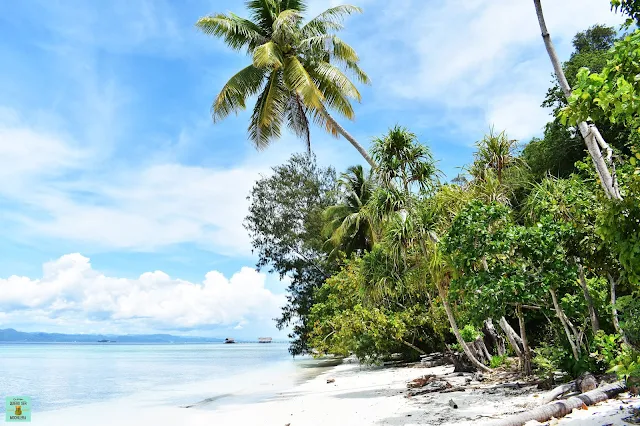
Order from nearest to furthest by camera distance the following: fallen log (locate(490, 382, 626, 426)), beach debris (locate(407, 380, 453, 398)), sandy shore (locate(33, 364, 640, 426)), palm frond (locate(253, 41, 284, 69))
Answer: fallen log (locate(490, 382, 626, 426)), sandy shore (locate(33, 364, 640, 426)), beach debris (locate(407, 380, 453, 398)), palm frond (locate(253, 41, 284, 69))

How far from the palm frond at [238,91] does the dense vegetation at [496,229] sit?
0.05 meters

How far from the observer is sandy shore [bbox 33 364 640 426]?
6.24 meters

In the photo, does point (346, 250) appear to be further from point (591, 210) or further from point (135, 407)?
point (591, 210)

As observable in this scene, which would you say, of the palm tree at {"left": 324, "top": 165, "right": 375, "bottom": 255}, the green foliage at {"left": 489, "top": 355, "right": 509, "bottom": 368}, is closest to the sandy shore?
the green foliage at {"left": 489, "top": 355, "right": 509, "bottom": 368}

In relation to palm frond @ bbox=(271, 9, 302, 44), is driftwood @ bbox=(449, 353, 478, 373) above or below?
below

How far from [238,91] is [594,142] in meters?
10.3

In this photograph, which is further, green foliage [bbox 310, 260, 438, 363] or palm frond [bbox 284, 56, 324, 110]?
green foliage [bbox 310, 260, 438, 363]

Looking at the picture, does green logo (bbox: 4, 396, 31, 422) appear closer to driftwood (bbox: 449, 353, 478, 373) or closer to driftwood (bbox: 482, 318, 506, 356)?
driftwood (bbox: 449, 353, 478, 373)

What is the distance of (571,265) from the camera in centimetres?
677

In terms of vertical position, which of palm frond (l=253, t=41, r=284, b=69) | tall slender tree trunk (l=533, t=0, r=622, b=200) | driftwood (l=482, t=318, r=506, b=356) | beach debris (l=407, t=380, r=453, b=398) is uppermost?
palm frond (l=253, t=41, r=284, b=69)

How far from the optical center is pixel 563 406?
Result: 5285 millimetres

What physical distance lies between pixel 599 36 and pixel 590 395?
70.7 ft

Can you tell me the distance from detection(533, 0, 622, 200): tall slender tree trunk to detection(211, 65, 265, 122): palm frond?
29.5 feet

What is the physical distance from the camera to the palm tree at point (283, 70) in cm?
1445
